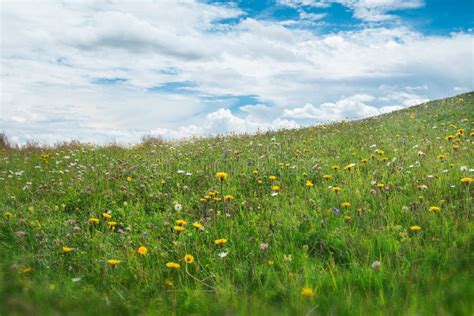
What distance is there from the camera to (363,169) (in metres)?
6.84

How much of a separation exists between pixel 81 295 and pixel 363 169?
4.90 m

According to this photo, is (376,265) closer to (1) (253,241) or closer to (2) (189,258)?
(1) (253,241)

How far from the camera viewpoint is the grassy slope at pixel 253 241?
2875 mm

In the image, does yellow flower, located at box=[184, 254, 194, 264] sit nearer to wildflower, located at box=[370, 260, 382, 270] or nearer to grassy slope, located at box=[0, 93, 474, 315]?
grassy slope, located at box=[0, 93, 474, 315]

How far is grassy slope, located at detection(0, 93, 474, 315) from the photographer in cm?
288

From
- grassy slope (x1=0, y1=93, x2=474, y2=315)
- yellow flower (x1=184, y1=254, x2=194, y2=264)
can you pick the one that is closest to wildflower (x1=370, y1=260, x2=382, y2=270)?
grassy slope (x1=0, y1=93, x2=474, y2=315)

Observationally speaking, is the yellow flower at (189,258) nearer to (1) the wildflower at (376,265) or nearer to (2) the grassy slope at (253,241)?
(2) the grassy slope at (253,241)

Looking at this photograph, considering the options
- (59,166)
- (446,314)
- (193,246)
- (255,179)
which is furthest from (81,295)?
(59,166)

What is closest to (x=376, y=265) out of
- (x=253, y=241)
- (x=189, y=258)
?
(x=253, y=241)

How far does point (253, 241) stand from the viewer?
4211 mm

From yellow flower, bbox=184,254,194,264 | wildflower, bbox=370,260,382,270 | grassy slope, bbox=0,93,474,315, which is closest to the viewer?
grassy slope, bbox=0,93,474,315

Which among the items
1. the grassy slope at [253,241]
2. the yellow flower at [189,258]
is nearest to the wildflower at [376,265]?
the grassy slope at [253,241]

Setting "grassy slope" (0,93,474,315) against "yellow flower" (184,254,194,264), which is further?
"yellow flower" (184,254,194,264)

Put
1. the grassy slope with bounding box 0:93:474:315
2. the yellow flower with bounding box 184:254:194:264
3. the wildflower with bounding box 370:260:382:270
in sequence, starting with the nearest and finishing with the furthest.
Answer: the grassy slope with bounding box 0:93:474:315
the wildflower with bounding box 370:260:382:270
the yellow flower with bounding box 184:254:194:264
